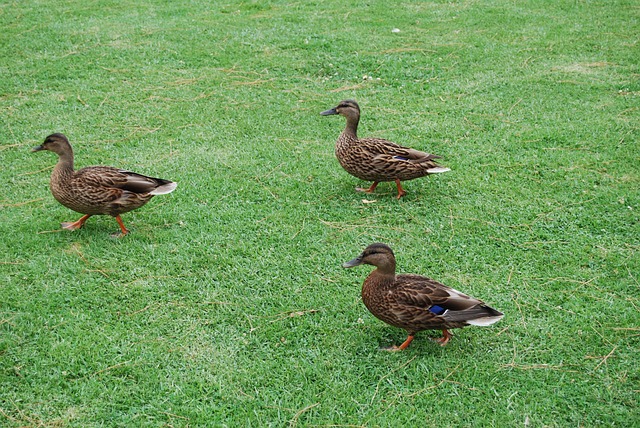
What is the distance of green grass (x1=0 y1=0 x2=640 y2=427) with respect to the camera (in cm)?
374

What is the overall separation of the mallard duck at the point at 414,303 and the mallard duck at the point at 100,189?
2.09 meters

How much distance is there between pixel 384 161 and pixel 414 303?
2022 mm

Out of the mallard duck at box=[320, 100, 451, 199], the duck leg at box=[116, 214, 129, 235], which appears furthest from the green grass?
the mallard duck at box=[320, 100, 451, 199]

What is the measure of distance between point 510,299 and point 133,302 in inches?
110

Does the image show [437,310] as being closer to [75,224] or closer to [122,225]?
[122,225]

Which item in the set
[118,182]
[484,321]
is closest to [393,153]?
[484,321]

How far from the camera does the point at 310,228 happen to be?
5.36 meters

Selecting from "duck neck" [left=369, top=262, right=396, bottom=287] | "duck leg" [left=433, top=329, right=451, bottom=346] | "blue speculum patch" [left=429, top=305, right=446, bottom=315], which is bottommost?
"duck leg" [left=433, top=329, right=451, bottom=346]

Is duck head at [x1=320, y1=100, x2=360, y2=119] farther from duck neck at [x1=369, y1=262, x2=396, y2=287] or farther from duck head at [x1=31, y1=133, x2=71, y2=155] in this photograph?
duck head at [x1=31, y1=133, x2=71, y2=155]

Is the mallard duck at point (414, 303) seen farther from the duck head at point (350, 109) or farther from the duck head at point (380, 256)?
the duck head at point (350, 109)

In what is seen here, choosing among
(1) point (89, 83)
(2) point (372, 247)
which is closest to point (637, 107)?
(2) point (372, 247)

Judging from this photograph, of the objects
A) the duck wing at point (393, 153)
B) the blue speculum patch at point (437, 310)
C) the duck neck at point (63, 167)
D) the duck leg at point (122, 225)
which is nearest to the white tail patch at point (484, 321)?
the blue speculum patch at point (437, 310)

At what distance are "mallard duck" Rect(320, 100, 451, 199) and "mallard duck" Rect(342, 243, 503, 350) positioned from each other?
174 centimetres

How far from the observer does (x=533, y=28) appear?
994 centimetres
